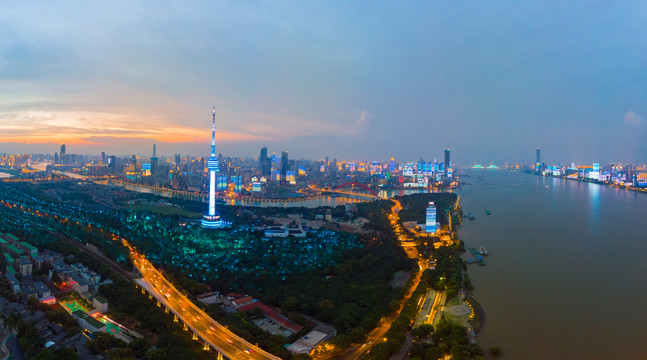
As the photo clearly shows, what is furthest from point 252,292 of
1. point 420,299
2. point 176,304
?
point 420,299

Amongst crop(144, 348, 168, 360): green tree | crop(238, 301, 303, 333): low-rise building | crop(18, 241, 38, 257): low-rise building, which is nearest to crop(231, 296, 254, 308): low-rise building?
crop(238, 301, 303, 333): low-rise building

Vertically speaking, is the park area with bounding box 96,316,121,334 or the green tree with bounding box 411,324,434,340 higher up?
the green tree with bounding box 411,324,434,340

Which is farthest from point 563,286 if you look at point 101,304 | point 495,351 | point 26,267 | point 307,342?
point 26,267

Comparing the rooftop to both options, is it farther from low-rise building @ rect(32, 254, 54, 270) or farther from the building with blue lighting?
the building with blue lighting

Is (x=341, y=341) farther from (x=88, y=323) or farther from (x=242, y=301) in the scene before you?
(x=88, y=323)

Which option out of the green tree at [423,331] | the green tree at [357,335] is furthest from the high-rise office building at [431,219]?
the green tree at [357,335]

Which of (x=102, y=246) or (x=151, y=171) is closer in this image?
→ (x=102, y=246)

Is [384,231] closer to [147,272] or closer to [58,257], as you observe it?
[147,272]

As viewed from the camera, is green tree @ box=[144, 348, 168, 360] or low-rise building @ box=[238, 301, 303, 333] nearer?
green tree @ box=[144, 348, 168, 360]
